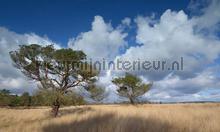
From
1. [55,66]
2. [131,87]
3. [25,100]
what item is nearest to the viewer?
[55,66]

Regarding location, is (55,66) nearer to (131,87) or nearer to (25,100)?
(131,87)

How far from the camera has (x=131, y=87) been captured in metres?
50.5

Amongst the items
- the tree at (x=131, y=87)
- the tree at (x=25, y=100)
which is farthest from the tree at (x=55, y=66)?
the tree at (x=25, y=100)

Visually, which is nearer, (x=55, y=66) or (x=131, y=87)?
(x=55, y=66)

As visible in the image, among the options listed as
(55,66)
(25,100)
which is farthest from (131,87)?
(25,100)

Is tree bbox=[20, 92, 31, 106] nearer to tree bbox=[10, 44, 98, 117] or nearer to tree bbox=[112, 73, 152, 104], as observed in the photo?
tree bbox=[112, 73, 152, 104]

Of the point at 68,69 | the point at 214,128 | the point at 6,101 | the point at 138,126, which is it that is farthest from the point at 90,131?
the point at 6,101

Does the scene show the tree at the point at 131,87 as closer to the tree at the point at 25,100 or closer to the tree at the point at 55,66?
the tree at the point at 55,66

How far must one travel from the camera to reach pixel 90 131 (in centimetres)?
719

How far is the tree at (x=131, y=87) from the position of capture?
49562 mm

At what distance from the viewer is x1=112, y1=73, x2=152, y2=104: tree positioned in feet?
163

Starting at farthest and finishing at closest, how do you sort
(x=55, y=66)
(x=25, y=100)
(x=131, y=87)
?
(x=25, y=100) < (x=131, y=87) < (x=55, y=66)

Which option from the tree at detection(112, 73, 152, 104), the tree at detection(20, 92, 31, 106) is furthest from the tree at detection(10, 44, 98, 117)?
the tree at detection(20, 92, 31, 106)

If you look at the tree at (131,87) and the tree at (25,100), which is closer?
the tree at (131,87)
